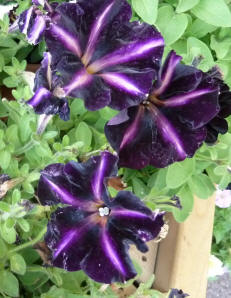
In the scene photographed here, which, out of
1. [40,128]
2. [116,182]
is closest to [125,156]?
[116,182]

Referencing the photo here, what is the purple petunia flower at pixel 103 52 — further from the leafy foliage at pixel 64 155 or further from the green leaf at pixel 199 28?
the green leaf at pixel 199 28

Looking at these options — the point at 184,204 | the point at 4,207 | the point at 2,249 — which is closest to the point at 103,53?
the point at 4,207

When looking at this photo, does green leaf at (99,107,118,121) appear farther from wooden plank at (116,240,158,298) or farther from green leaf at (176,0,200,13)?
wooden plank at (116,240,158,298)

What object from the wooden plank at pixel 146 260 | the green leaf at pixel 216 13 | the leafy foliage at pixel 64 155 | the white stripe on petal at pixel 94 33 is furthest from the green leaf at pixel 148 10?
the wooden plank at pixel 146 260

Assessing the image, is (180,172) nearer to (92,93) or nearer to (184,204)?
(184,204)

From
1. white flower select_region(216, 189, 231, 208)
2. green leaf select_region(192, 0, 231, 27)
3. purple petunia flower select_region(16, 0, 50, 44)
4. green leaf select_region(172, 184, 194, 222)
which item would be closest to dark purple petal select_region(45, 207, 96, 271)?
purple petunia flower select_region(16, 0, 50, 44)
